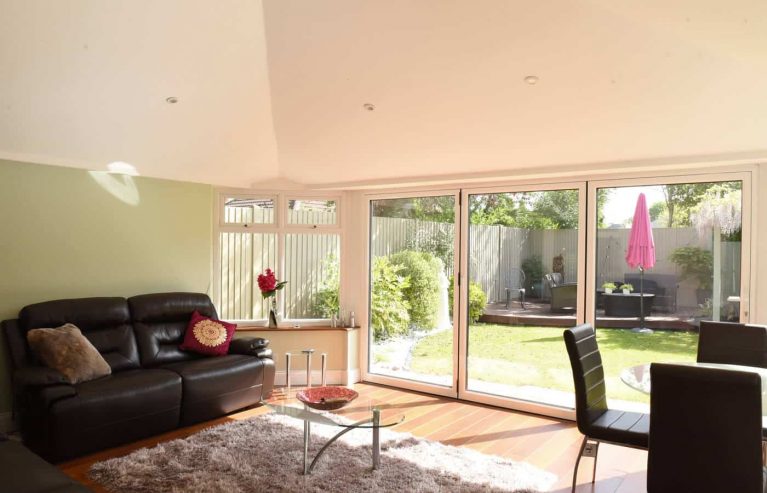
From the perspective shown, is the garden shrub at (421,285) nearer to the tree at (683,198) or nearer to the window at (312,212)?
the window at (312,212)

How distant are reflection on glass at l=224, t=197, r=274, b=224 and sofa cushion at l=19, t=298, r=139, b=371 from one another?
1536 millimetres

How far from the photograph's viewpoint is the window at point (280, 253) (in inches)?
232

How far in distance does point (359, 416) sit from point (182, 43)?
2.74 metres

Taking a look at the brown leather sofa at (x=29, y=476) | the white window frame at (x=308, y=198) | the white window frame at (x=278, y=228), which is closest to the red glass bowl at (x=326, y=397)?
the brown leather sofa at (x=29, y=476)

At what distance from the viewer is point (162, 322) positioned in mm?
5004

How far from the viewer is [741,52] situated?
2895 mm

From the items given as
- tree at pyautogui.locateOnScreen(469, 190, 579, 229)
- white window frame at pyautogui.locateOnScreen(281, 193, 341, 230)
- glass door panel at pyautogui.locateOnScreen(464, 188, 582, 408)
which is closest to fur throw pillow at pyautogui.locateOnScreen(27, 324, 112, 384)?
white window frame at pyautogui.locateOnScreen(281, 193, 341, 230)

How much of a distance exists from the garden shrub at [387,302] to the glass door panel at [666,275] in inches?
79.9

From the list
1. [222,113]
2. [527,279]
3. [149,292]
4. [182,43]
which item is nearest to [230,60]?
[182,43]

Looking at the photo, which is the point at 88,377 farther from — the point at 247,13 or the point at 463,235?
the point at 463,235

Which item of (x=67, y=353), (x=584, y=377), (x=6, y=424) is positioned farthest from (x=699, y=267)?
(x=6, y=424)

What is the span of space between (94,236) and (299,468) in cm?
290

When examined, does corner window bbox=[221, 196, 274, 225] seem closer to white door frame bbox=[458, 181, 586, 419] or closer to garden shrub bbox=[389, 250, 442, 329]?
garden shrub bbox=[389, 250, 442, 329]

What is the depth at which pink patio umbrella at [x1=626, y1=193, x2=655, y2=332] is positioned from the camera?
4.39m
